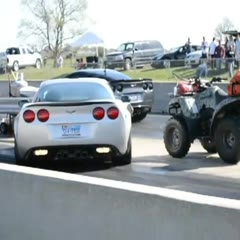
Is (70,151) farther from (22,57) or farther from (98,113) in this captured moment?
(22,57)

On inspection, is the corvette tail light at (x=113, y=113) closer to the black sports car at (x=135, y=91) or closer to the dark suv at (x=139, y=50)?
the black sports car at (x=135, y=91)

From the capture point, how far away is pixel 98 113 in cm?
974

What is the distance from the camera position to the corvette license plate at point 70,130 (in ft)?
32.0

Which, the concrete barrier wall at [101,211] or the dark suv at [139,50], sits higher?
the dark suv at [139,50]

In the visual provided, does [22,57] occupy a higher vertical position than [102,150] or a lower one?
higher

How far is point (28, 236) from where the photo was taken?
16.3 feet

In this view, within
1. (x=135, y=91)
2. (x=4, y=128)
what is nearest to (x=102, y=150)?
(x=4, y=128)

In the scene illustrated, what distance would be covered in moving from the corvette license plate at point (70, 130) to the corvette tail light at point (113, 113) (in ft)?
1.52

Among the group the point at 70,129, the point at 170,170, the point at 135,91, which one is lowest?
the point at 170,170

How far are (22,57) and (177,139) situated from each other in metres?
42.1

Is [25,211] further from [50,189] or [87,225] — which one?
[87,225]

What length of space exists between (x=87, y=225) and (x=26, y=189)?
75 centimetres

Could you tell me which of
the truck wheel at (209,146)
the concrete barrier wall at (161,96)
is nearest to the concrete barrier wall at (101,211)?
the truck wheel at (209,146)

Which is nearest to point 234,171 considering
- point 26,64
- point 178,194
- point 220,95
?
point 220,95
